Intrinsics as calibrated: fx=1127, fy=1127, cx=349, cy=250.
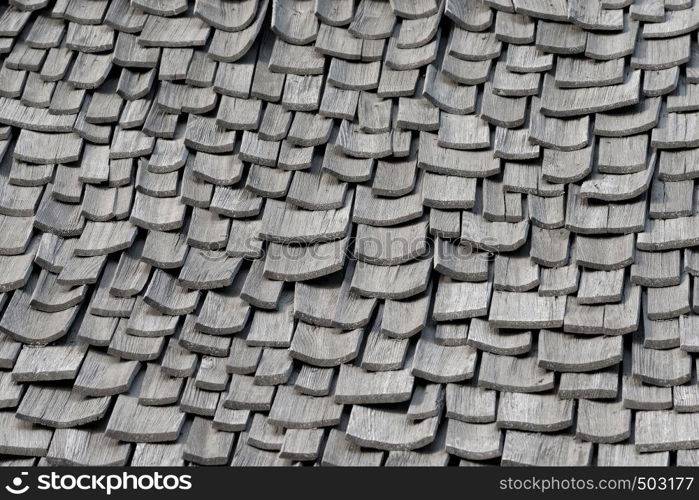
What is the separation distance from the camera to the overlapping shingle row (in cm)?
381

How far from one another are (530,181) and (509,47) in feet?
1.71

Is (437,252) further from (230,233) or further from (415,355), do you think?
(230,233)

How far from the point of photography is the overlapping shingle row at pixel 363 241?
12.5 ft

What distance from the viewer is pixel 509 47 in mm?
4125

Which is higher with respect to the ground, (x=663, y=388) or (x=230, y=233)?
(x=230, y=233)

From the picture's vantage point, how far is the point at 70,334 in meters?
4.12

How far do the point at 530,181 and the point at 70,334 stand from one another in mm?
1754

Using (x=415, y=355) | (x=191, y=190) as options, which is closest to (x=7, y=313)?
(x=191, y=190)

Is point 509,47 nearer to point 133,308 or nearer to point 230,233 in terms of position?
point 230,233

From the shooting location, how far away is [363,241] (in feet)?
13.1

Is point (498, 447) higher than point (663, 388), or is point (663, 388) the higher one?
point (663, 388)

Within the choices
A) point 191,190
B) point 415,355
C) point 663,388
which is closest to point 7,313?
point 191,190
